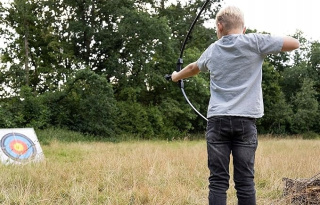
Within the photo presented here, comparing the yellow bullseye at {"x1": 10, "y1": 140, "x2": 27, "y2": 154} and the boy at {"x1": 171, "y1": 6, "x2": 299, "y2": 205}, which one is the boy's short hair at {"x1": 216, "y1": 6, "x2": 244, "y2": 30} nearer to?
the boy at {"x1": 171, "y1": 6, "x2": 299, "y2": 205}

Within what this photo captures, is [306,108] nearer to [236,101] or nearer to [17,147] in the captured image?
[17,147]

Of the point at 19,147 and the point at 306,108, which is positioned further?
the point at 306,108

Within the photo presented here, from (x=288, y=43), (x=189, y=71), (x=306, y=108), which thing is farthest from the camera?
(x=306, y=108)

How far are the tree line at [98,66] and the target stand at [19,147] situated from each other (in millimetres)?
6121

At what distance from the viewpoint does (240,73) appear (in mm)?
1836

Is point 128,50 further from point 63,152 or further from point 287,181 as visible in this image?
point 287,181

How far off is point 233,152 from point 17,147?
4.15 m

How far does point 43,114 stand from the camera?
12.6 meters

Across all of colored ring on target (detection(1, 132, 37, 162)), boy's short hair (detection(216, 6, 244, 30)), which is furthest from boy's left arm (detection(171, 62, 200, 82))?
colored ring on target (detection(1, 132, 37, 162))

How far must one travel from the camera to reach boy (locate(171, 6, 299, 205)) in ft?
5.90

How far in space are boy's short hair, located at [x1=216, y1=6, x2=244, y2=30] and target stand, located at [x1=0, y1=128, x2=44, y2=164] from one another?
11.2 ft

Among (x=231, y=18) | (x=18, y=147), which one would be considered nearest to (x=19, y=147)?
(x=18, y=147)

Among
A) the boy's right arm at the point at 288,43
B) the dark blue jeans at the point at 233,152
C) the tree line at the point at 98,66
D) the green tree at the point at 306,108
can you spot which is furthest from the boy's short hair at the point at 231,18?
the green tree at the point at 306,108

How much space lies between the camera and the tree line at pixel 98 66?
43.4 ft
